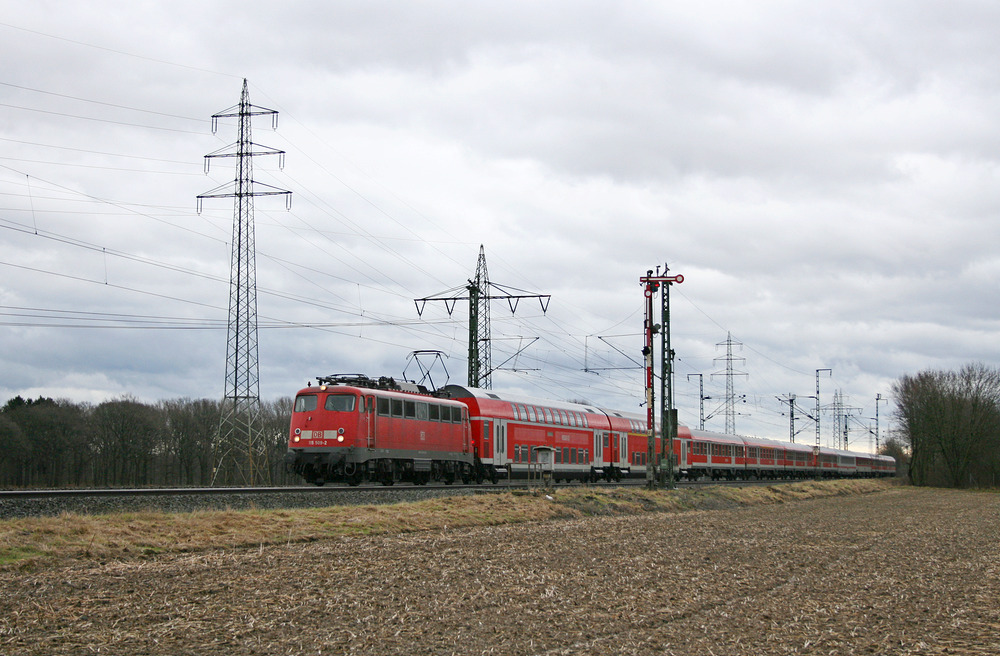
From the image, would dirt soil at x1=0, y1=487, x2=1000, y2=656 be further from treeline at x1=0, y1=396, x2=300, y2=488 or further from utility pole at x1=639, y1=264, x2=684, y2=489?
treeline at x1=0, y1=396, x2=300, y2=488

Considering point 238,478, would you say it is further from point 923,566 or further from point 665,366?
point 923,566

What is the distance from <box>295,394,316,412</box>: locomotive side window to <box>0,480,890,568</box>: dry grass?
8.10 meters

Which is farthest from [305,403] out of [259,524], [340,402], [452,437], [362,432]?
[259,524]

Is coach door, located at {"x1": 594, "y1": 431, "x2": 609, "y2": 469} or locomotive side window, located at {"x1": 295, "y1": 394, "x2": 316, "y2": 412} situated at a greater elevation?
locomotive side window, located at {"x1": 295, "y1": 394, "x2": 316, "y2": 412}

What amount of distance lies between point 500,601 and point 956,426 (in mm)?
88522

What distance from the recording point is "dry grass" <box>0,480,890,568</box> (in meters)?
15.1

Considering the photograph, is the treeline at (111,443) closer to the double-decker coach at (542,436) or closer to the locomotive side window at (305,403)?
the double-decker coach at (542,436)

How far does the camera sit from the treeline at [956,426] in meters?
89.1

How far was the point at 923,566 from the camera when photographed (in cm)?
1917

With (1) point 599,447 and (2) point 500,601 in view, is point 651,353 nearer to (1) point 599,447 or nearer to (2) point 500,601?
(1) point 599,447

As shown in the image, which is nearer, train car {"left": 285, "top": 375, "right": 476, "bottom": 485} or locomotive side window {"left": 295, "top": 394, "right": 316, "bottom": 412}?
train car {"left": 285, "top": 375, "right": 476, "bottom": 485}

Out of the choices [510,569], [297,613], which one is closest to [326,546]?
[510,569]

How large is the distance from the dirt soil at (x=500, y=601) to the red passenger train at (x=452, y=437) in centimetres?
1329

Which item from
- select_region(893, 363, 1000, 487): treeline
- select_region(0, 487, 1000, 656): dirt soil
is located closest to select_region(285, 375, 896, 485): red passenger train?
select_region(0, 487, 1000, 656): dirt soil
